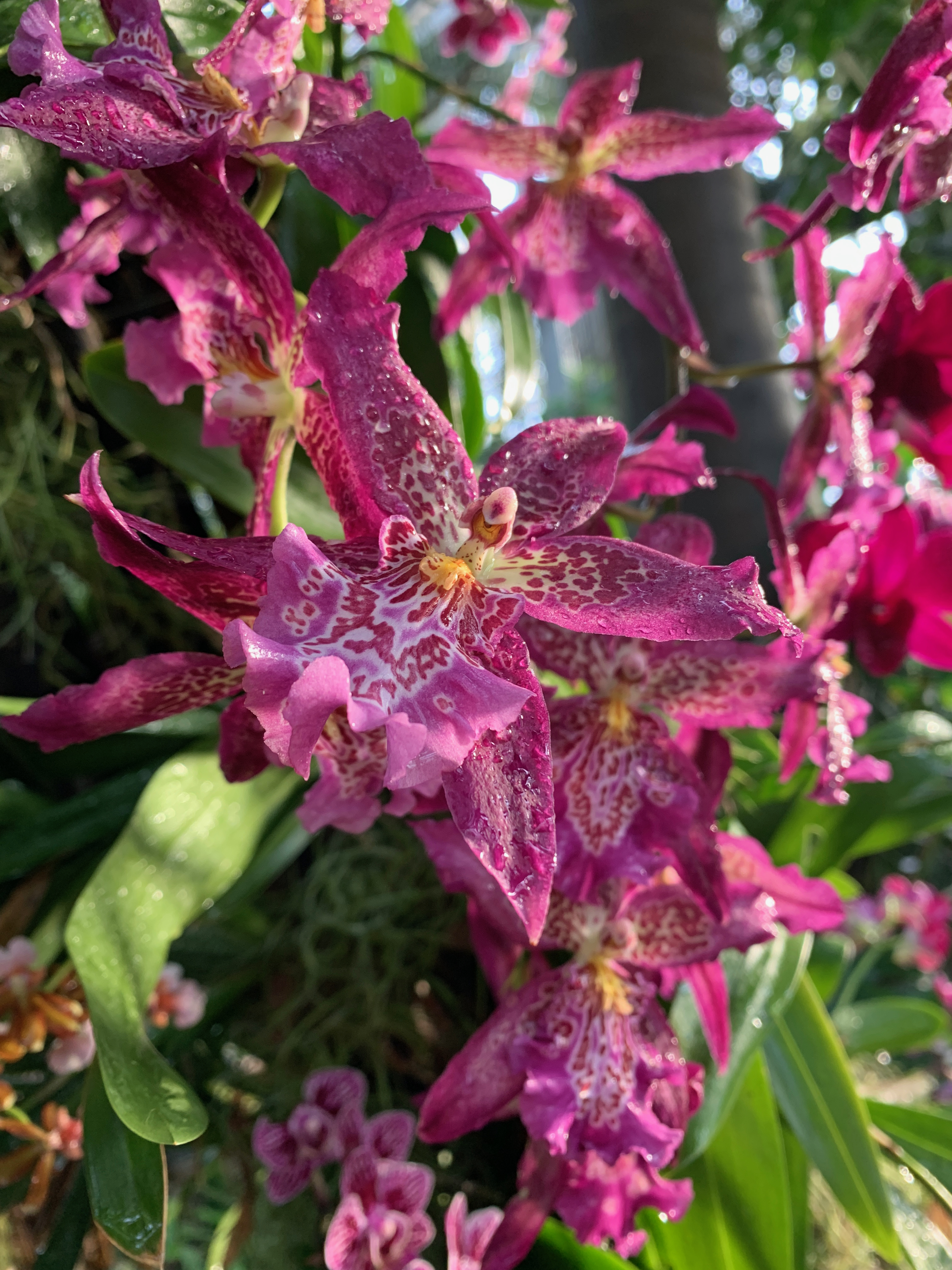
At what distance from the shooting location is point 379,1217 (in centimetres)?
46

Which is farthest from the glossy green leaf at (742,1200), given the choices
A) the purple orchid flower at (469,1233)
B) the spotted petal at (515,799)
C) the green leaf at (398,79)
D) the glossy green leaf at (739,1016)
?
the green leaf at (398,79)

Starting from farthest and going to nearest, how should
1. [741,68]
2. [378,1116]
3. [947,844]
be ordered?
[741,68] < [947,844] < [378,1116]

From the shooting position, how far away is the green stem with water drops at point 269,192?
1.26 feet

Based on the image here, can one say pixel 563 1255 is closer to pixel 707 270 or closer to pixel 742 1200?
pixel 742 1200

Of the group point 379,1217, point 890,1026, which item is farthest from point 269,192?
point 890,1026

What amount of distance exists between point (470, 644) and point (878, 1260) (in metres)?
0.83

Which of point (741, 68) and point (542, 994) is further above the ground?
point (741, 68)

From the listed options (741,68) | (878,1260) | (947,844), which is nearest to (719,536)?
(878,1260)

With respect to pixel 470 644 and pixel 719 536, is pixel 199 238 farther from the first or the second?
pixel 719 536

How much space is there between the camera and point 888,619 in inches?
20.9

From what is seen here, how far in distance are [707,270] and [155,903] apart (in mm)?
716

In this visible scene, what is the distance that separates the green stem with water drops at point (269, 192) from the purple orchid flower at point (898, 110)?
9.3 inches

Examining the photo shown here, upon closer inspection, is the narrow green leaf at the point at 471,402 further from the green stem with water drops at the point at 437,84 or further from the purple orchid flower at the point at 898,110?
the purple orchid flower at the point at 898,110

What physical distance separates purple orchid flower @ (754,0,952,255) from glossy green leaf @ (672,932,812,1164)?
375 millimetres
